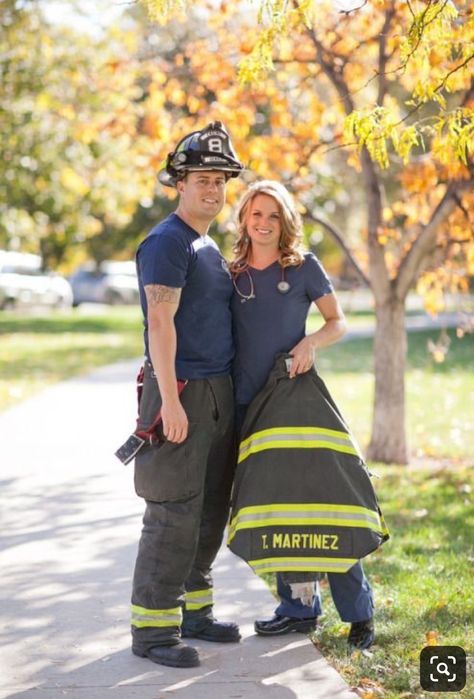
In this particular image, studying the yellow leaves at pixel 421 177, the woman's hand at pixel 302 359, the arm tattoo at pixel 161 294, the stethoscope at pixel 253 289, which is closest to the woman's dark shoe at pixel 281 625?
the woman's hand at pixel 302 359

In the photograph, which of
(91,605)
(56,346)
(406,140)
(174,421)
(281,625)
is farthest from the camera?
(56,346)

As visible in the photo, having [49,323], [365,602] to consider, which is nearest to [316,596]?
[365,602]

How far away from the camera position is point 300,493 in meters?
5.15

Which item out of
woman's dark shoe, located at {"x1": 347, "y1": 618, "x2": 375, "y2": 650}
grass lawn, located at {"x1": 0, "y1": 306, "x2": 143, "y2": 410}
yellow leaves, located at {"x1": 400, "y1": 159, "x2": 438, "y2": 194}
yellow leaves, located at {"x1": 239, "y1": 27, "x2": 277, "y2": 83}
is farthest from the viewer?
grass lawn, located at {"x1": 0, "y1": 306, "x2": 143, "y2": 410}

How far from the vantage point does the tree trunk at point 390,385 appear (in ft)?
33.5

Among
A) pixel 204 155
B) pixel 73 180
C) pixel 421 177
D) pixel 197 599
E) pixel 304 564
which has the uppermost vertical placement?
pixel 73 180

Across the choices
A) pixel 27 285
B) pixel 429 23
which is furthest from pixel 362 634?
pixel 27 285

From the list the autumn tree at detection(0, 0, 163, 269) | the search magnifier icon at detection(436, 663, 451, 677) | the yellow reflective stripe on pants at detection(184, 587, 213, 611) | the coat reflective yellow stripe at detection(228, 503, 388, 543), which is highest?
the autumn tree at detection(0, 0, 163, 269)

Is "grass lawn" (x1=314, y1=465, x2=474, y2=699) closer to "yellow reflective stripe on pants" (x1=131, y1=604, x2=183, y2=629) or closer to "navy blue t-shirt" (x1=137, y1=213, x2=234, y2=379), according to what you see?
"yellow reflective stripe on pants" (x1=131, y1=604, x2=183, y2=629)

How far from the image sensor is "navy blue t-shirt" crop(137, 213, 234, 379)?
5.04 meters

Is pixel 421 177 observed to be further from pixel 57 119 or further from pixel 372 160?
pixel 57 119

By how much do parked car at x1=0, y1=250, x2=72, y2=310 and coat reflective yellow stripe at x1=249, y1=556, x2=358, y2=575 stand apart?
3248 centimetres

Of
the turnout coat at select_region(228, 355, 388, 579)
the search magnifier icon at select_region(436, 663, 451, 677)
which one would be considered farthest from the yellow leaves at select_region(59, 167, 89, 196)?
the search magnifier icon at select_region(436, 663, 451, 677)

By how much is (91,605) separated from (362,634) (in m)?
1.37
